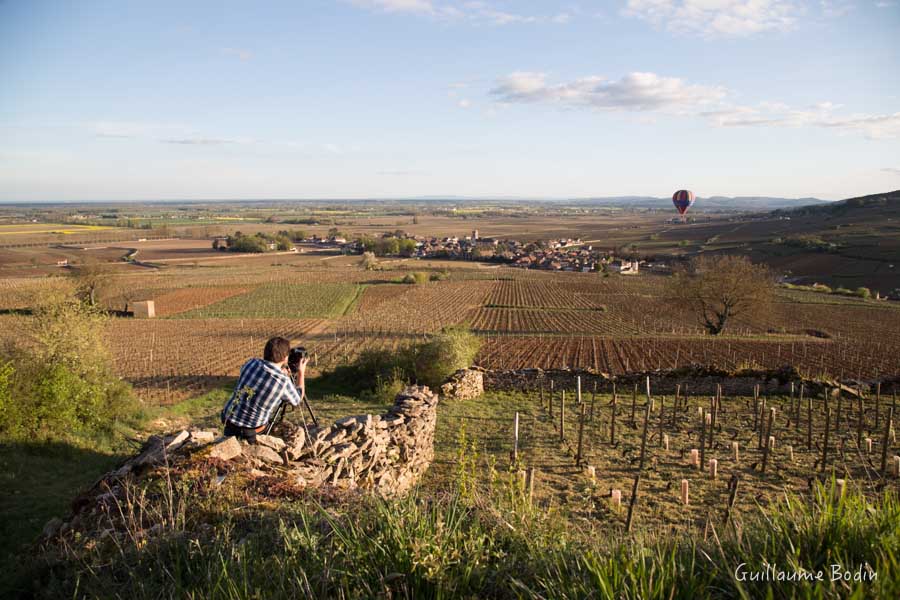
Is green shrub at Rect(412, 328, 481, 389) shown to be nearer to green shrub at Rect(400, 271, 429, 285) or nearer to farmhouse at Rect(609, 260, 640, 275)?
green shrub at Rect(400, 271, 429, 285)

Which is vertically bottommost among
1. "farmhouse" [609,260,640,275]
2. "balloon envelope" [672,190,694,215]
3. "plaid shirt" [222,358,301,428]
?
"farmhouse" [609,260,640,275]

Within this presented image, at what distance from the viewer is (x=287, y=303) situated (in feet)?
200

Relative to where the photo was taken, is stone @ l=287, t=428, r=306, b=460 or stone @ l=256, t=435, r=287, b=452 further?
stone @ l=287, t=428, r=306, b=460

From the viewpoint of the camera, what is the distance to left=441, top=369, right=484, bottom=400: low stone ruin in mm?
21031

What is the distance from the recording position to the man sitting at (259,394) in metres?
6.24

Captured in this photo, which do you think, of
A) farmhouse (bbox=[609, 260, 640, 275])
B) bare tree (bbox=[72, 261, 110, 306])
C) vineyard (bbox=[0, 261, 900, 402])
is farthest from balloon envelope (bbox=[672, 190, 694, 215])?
bare tree (bbox=[72, 261, 110, 306])

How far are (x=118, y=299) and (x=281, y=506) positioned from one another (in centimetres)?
6675

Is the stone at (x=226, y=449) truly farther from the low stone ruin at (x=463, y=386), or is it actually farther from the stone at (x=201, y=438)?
the low stone ruin at (x=463, y=386)

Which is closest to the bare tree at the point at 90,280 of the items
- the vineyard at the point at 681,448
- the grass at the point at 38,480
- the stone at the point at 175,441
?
the grass at the point at 38,480

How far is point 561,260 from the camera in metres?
115

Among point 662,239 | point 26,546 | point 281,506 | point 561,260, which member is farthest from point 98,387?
point 662,239

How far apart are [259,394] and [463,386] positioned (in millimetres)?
15393

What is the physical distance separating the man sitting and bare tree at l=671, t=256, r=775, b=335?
38.2 metres

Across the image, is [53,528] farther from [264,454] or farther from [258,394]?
[258,394]
